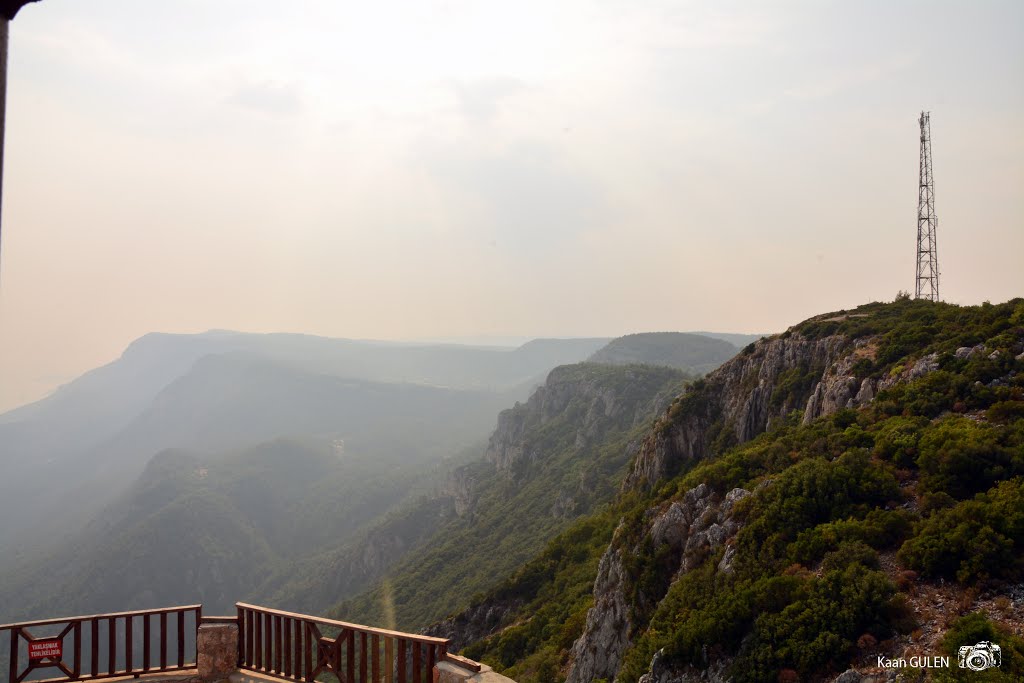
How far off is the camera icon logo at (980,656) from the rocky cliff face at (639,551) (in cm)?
806

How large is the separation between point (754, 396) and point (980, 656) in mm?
27398

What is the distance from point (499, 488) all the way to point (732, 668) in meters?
106

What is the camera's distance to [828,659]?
11.9m

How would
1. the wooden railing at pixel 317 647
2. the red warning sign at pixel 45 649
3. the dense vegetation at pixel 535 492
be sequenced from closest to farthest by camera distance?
the wooden railing at pixel 317 647
the red warning sign at pixel 45 649
the dense vegetation at pixel 535 492

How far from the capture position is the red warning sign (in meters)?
10.4

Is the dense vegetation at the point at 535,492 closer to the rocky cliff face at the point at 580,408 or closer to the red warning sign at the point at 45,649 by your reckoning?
the rocky cliff face at the point at 580,408

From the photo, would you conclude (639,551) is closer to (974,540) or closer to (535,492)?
(974,540)

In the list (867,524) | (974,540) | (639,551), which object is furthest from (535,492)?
(974,540)

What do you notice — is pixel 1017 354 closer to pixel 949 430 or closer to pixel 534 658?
pixel 949 430

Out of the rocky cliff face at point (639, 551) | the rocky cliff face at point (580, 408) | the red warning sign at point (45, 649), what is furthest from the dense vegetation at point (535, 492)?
the red warning sign at point (45, 649)

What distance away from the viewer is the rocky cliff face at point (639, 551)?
20703 mm

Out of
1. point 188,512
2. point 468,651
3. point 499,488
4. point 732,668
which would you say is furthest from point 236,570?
point 732,668

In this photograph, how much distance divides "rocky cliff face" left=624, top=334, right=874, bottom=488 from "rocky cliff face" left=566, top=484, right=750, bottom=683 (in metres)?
9.80

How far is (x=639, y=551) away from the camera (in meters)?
25.4
